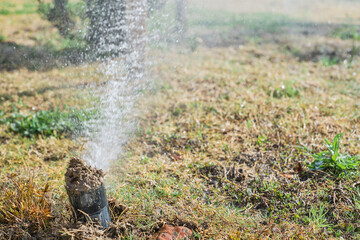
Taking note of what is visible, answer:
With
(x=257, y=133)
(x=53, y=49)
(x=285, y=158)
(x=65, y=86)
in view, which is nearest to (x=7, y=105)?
(x=65, y=86)

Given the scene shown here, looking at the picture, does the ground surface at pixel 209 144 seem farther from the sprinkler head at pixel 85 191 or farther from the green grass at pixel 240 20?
the green grass at pixel 240 20

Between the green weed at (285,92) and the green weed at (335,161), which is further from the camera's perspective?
the green weed at (285,92)

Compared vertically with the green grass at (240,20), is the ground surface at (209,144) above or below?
below

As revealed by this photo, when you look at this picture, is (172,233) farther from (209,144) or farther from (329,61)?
(329,61)

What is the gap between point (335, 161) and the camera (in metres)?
2.43

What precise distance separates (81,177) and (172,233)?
635 millimetres

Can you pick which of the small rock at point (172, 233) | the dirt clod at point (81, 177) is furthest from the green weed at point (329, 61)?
the dirt clod at point (81, 177)

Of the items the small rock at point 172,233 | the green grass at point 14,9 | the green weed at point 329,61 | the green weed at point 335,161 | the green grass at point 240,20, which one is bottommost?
the small rock at point 172,233

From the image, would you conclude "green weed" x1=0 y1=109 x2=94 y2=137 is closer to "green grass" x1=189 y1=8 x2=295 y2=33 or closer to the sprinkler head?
the sprinkler head

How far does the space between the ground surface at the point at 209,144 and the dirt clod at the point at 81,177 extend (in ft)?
0.84

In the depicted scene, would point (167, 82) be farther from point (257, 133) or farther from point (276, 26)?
point (276, 26)

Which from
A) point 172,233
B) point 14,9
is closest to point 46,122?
point 172,233

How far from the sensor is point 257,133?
3076 millimetres

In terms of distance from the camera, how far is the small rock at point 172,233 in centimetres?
184
